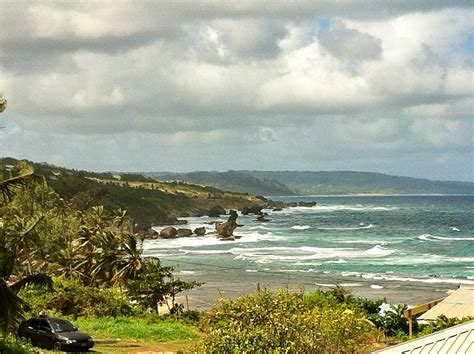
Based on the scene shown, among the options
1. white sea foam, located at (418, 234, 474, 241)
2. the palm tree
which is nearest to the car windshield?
the palm tree

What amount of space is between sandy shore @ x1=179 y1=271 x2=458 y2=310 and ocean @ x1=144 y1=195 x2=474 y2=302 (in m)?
0.19

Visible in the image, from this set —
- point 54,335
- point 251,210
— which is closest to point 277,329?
point 54,335

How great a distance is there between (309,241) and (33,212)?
197ft

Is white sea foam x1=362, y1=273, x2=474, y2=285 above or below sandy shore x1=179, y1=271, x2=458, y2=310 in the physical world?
above

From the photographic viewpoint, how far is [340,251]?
3420 inches

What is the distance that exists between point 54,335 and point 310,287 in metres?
35.3

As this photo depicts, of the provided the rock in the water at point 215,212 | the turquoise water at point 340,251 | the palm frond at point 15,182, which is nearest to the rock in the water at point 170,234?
the turquoise water at point 340,251

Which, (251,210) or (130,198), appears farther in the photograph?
(251,210)

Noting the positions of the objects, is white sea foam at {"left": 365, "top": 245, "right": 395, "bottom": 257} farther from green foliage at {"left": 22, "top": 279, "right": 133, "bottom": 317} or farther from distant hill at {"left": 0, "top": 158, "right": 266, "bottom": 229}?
green foliage at {"left": 22, "top": 279, "right": 133, "bottom": 317}

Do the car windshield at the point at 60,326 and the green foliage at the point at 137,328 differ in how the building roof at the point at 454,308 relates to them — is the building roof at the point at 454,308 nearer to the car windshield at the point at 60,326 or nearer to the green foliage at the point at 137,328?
the green foliage at the point at 137,328

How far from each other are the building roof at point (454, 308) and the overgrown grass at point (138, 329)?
896cm

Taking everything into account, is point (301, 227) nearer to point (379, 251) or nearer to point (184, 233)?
point (184, 233)

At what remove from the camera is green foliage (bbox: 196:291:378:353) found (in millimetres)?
13531

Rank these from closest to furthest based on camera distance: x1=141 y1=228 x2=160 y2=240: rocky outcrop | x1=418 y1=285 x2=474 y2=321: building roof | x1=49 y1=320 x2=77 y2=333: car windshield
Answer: x1=418 y1=285 x2=474 y2=321: building roof, x1=49 y1=320 x2=77 y2=333: car windshield, x1=141 y1=228 x2=160 y2=240: rocky outcrop
